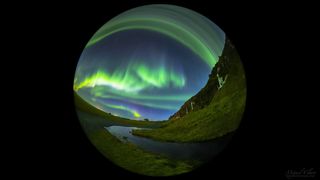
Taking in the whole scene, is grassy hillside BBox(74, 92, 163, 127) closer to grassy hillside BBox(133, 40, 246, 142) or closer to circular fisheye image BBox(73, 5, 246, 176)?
circular fisheye image BBox(73, 5, 246, 176)

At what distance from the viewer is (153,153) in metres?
10.1

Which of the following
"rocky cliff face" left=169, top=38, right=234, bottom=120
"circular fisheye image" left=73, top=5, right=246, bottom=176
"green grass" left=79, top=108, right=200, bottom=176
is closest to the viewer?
"green grass" left=79, top=108, right=200, bottom=176

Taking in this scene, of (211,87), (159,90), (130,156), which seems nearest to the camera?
(130,156)

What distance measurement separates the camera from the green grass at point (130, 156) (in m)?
9.88

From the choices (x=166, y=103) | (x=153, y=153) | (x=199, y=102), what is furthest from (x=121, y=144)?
(x=199, y=102)

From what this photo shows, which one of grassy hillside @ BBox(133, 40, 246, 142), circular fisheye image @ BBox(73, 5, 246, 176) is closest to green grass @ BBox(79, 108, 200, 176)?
circular fisheye image @ BBox(73, 5, 246, 176)

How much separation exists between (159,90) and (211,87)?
1.50 m

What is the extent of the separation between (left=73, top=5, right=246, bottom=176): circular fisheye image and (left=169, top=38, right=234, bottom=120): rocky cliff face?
1.1 inches

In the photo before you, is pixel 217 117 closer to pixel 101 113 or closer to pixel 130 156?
pixel 130 156

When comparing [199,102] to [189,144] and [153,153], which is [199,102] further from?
[153,153]

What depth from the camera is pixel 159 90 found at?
35.6 feet

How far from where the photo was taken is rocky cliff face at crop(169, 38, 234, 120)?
10.4 m

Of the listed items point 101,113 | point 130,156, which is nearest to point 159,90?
point 101,113

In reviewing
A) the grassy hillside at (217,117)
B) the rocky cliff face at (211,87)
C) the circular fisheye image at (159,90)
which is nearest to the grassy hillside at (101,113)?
the circular fisheye image at (159,90)
